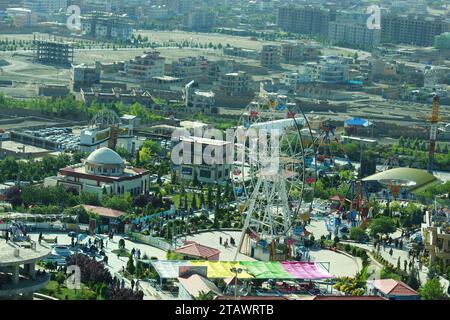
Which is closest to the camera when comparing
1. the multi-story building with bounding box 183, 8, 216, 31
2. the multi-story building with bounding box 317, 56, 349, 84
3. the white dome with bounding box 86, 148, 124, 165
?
the white dome with bounding box 86, 148, 124, 165

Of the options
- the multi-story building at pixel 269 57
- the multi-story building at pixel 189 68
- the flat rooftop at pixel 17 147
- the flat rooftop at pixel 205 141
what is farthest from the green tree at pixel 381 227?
the multi-story building at pixel 269 57

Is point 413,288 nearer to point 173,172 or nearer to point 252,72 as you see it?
point 173,172

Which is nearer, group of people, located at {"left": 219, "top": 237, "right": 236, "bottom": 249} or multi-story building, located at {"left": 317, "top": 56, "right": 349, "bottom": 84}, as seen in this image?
group of people, located at {"left": 219, "top": 237, "right": 236, "bottom": 249}

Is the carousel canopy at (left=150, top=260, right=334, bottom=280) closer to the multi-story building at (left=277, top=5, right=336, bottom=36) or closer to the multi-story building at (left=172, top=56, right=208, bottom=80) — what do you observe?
the multi-story building at (left=172, top=56, right=208, bottom=80)

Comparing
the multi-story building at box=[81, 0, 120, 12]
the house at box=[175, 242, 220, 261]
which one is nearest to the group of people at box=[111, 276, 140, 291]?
the house at box=[175, 242, 220, 261]

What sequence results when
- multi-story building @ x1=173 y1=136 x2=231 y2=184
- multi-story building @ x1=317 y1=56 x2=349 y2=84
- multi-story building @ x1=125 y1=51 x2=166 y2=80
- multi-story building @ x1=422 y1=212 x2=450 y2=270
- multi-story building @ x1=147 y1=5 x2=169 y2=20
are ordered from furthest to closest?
multi-story building @ x1=147 y1=5 x2=169 y2=20 < multi-story building @ x1=317 y1=56 x2=349 y2=84 < multi-story building @ x1=125 y1=51 x2=166 y2=80 < multi-story building @ x1=173 y1=136 x2=231 y2=184 < multi-story building @ x1=422 y1=212 x2=450 y2=270

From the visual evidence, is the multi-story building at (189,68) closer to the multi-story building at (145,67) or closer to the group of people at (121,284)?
the multi-story building at (145,67)

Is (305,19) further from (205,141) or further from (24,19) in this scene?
(205,141)
